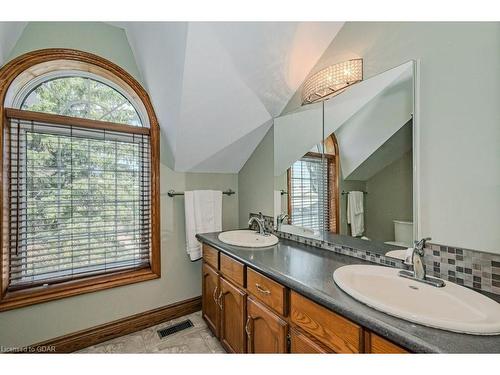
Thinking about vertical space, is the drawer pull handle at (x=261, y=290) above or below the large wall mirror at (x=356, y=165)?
below

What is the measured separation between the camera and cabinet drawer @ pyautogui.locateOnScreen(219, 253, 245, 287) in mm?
1446

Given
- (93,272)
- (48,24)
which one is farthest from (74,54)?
(93,272)

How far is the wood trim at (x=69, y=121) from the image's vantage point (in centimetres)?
160

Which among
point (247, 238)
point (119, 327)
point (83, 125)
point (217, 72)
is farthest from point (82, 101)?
point (119, 327)

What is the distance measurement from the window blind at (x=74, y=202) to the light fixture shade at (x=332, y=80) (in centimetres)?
146

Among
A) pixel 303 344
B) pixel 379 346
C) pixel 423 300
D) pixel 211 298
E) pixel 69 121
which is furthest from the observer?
pixel 211 298

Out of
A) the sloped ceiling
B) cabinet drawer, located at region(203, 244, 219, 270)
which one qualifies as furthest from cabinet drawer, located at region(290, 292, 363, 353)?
the sloped ceiling

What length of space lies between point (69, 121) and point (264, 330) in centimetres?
197

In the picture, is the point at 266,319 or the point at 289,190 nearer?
the point at 266,319

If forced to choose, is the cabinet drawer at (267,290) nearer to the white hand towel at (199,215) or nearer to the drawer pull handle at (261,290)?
the drawer pull handle at (261,290)

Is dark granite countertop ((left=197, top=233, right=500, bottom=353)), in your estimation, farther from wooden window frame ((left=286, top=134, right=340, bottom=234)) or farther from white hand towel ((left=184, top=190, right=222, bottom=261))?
white hand towel ((left=184, top=190, right=222, bottom=261))

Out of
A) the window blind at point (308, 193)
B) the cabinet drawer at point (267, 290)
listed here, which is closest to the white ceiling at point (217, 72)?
the window blind at point (308, 193)

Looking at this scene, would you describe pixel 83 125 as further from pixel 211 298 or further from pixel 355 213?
pixel 355 213

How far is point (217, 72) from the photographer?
156 cm
